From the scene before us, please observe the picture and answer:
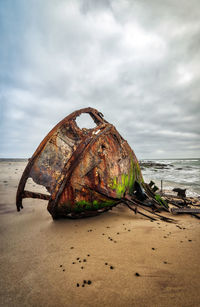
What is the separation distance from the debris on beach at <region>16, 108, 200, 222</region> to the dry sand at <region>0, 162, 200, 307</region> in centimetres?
45

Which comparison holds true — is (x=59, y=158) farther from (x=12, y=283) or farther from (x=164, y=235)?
(x=164, y=235)

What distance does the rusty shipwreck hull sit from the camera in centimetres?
289

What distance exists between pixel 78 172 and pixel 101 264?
5.09 feet

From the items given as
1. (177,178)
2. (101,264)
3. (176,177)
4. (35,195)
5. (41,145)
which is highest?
(41,145)

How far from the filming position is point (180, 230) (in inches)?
103

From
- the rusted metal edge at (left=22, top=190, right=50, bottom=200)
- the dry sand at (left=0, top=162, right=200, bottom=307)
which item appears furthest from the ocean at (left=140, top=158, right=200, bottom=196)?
the rusted metal edge at (left=22, top=190, right=50, bottom=200)

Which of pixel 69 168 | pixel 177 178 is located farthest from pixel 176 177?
pixel 69 168

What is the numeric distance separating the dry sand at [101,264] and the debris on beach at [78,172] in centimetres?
45

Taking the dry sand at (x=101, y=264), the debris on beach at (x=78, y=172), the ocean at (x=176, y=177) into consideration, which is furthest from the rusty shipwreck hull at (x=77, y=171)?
the ocean at (x=176, y=177)

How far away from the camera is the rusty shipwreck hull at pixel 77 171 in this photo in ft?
9.48

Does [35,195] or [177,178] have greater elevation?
[177,178]

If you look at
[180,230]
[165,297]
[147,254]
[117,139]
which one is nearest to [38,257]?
[147,254]

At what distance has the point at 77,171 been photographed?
2.90 meters

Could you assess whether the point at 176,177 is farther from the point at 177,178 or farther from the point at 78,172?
the point at 78,172
